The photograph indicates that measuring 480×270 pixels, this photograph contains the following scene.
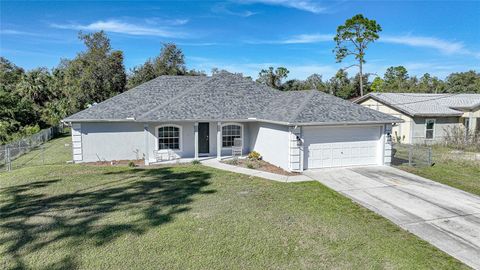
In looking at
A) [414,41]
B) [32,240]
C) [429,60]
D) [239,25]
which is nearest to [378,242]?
[32,240]

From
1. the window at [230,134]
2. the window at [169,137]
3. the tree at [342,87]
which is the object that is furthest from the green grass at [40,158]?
the tree at [342,87]

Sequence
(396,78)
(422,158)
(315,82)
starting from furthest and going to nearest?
1. (396,78)
2. (315,82)
3. (422,158)

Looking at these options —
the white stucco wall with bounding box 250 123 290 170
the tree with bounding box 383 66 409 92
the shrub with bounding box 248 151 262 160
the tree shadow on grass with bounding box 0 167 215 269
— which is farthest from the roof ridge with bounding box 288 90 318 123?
the tree with bounding box 383 66 409 92

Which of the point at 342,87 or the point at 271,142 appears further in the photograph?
the point at 342,87

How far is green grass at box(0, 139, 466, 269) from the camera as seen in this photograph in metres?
5.52

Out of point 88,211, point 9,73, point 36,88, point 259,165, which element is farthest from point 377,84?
point 9,73

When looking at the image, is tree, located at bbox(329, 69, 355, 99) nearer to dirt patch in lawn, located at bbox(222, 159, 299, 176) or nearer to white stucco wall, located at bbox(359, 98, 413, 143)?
white stucco wall, located at bbox(359, 98, 413, 143)

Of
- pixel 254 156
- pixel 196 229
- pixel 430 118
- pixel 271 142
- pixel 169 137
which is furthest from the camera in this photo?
pixel 430 118

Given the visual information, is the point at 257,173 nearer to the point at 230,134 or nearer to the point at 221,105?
the point at 230,134

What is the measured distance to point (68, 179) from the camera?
38.1 feet

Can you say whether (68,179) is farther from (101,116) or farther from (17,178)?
(101,116)

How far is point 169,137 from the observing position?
1608cm

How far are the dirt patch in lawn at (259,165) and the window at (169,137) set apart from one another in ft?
10.6

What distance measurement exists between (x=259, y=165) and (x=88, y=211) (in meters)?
8.40
